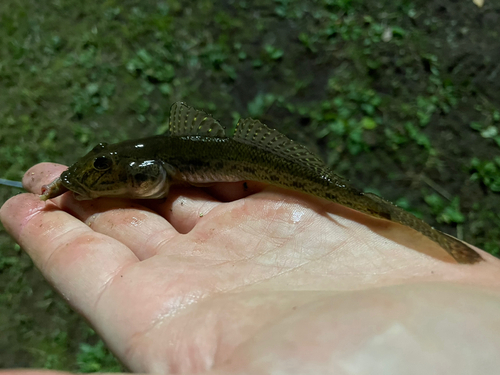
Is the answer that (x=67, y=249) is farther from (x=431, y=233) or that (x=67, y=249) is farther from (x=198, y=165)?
(x=431, y=233)

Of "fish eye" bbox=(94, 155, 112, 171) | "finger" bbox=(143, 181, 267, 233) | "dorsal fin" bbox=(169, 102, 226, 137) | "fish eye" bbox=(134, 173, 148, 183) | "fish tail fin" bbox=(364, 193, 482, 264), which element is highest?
"dorsal fin" bbox=(169, 102, 226, 137)

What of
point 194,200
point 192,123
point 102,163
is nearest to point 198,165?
point 194,200

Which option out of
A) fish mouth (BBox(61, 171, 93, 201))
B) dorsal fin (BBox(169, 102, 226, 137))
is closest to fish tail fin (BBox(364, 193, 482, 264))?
dorsal fin (BBox(169, 102, 226, 137))

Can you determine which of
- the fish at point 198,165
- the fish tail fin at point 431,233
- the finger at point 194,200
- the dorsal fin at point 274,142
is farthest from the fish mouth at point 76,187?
the fish tail fin at point 431,233

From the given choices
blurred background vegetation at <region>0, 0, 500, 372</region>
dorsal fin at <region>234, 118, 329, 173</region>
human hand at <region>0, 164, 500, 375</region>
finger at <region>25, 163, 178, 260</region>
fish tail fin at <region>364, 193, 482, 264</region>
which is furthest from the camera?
blurred background vegetation at <region>0, 0, 500, 372</region>

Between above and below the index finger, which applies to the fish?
above

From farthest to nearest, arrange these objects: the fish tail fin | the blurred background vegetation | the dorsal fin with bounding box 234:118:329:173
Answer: the blurred background vegetation < the dorsal fin with bounding box 234:118:329:173 < the fish tail fin

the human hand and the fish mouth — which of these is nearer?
the human hand

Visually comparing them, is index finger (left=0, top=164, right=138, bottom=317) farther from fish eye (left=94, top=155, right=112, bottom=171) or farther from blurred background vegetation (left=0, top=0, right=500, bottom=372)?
blurred background vegetation (left=0, top=0, right=500, bottom=372)
